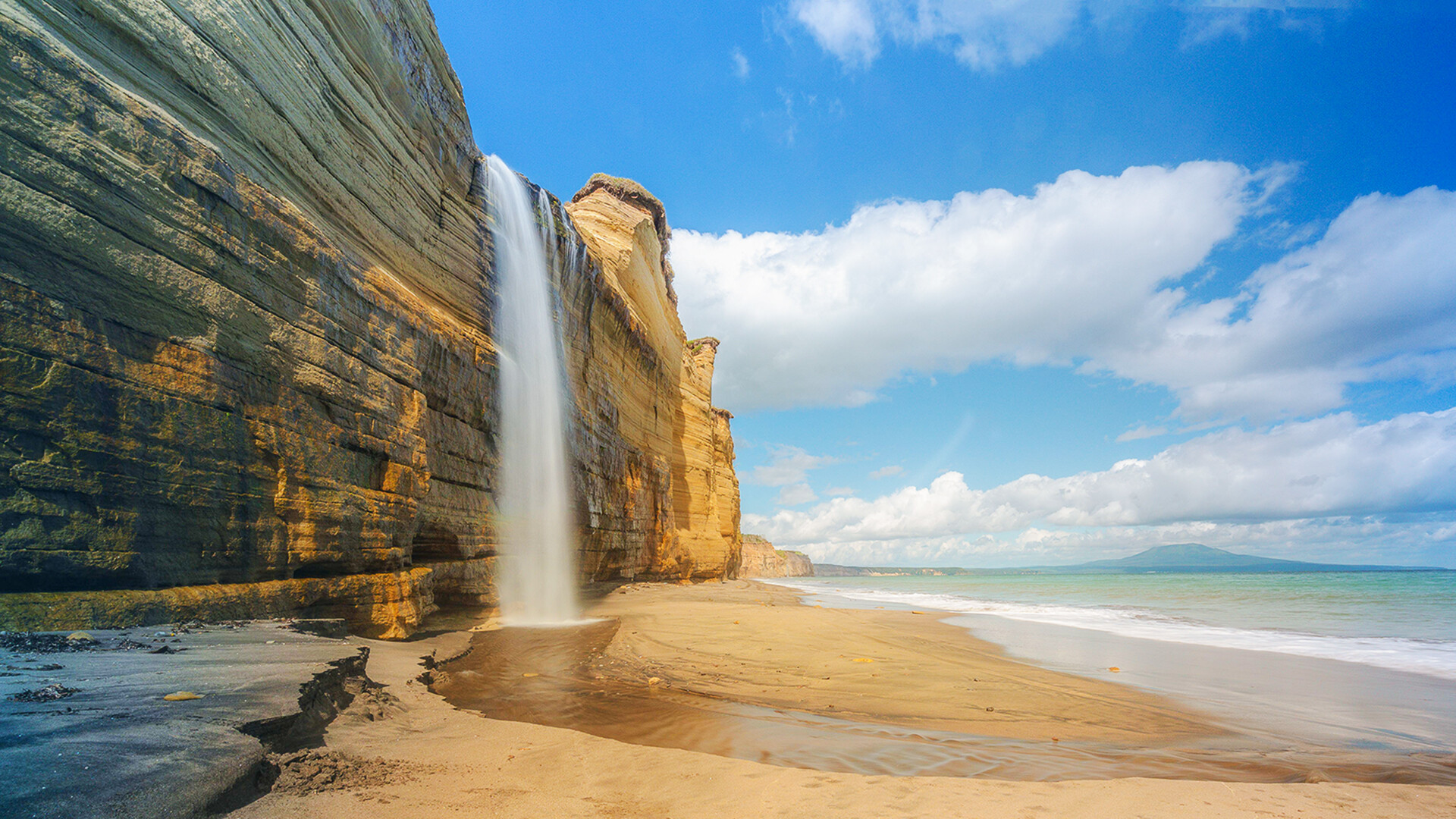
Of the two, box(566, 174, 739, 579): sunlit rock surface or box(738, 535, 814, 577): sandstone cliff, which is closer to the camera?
box(566, 174, 739, 579): sunlit rock surface

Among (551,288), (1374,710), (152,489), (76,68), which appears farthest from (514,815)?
(551,288)

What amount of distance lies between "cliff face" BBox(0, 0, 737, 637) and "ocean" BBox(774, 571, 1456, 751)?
1143cm

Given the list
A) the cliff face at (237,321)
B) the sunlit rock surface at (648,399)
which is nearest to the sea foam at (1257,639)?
the sunlit rock surface at (648,399)

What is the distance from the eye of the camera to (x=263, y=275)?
7.52m

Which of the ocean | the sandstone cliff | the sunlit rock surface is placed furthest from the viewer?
the sandstone cliff

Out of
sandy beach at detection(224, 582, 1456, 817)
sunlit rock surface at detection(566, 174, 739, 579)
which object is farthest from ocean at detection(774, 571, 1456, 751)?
sunlit rock surface at detection(566, 174, 739, 579)

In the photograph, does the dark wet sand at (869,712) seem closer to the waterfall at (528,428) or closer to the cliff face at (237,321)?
the cliff face at (237,321)

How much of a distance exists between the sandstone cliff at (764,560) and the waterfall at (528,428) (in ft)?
260

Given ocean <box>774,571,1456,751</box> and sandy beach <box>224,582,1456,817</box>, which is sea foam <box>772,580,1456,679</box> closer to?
ocean <box>774,571,1456,751</box>

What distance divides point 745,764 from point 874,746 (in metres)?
1.41

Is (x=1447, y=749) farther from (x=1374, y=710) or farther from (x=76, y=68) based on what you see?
(x=76, y=68)

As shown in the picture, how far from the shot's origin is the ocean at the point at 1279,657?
7016mm

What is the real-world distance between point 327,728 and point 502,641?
6561 mm

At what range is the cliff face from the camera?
5176mm
